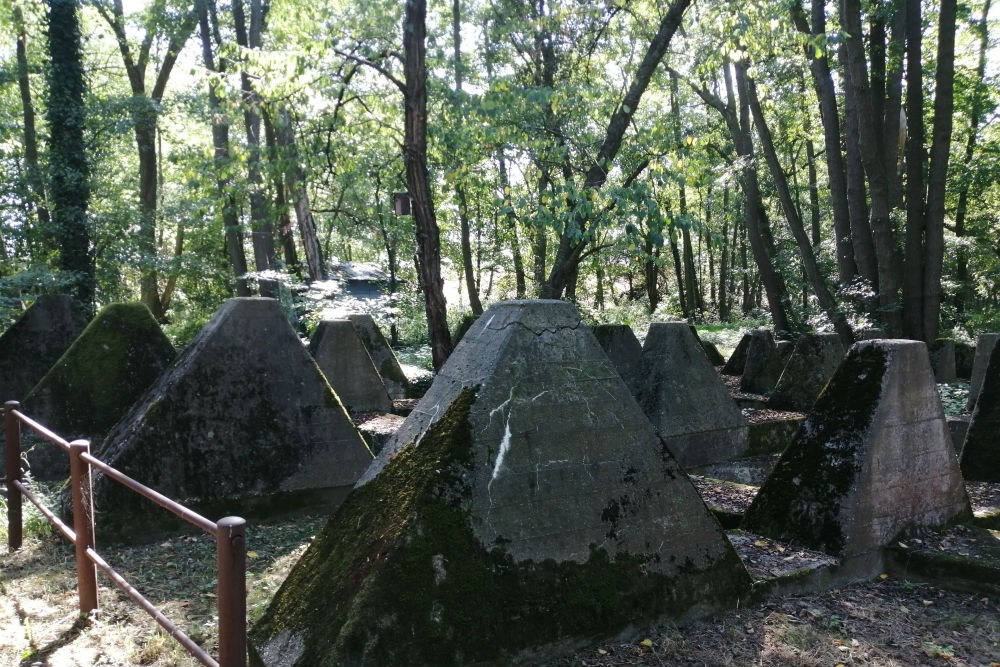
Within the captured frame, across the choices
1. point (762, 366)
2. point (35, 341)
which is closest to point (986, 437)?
point (762, 366)

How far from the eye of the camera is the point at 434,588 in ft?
9.49

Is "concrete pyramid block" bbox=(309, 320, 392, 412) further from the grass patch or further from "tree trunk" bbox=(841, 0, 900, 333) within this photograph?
"tree trunk" bbox=(841, 0, 900, 333)

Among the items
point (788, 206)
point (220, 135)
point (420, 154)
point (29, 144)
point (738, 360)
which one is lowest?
point (738, 360)

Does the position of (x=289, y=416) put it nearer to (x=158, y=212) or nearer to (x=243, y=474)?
(x=243, y=474)

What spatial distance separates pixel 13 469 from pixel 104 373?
1.79 metres

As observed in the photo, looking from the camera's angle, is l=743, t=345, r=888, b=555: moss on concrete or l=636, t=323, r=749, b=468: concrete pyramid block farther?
l=636, t=323, r=749, b=468: concrete pyramid block

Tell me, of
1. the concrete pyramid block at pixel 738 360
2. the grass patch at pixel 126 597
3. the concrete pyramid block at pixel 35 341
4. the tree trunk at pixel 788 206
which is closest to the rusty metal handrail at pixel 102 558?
the grass patch at pixel 126 597

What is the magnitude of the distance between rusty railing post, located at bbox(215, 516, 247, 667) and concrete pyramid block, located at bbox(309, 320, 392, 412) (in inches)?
269

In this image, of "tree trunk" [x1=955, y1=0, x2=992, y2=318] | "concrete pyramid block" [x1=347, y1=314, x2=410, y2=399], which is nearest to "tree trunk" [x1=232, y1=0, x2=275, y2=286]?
"concrete pyramid block" [x1=347, y1=314, x2=410, y2=399]

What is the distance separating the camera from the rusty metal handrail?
2406 mm

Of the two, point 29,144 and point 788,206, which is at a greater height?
point 29,144

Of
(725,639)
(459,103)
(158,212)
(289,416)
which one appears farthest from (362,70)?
(158,212)

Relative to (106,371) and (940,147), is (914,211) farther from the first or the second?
(106,371)

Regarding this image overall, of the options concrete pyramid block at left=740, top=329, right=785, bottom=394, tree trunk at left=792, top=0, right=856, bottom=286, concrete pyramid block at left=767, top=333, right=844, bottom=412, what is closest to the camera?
concrete pyramid block at left=767, top=333, right=844, bottom=412
